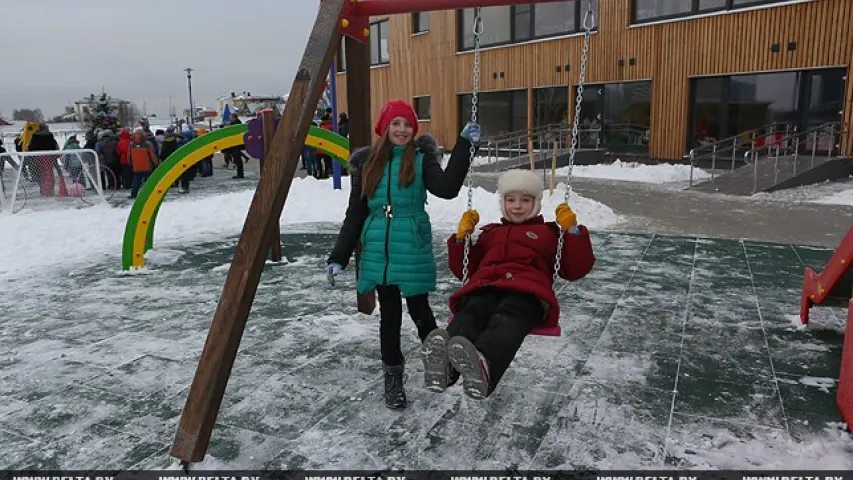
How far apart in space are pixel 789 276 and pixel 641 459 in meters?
4.31

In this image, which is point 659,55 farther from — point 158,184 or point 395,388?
point 395,388

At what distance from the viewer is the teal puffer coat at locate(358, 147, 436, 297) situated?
323 centimetres

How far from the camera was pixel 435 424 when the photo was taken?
3160mm

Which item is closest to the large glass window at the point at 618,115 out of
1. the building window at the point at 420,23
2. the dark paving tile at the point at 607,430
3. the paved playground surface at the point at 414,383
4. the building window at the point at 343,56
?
the building window at the point at 420,23

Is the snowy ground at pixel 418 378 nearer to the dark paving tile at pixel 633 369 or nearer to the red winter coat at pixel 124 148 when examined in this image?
the dark paving tile at pixel 633 369

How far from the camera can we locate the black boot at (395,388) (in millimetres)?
3357

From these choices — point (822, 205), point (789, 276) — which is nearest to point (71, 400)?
point (789, 276)

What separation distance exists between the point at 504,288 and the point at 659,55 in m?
17.0

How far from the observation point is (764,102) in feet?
53.1

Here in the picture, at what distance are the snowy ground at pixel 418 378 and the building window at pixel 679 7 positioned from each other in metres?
12.2

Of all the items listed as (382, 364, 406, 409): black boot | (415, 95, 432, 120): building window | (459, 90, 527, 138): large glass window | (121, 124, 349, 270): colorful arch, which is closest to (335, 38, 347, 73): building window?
(121, 124, 349, 270): colorful arch

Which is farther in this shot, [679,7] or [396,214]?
[679,7]

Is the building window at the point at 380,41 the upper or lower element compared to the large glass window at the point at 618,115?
upper

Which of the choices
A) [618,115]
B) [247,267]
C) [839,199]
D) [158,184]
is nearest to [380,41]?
[618,115]
